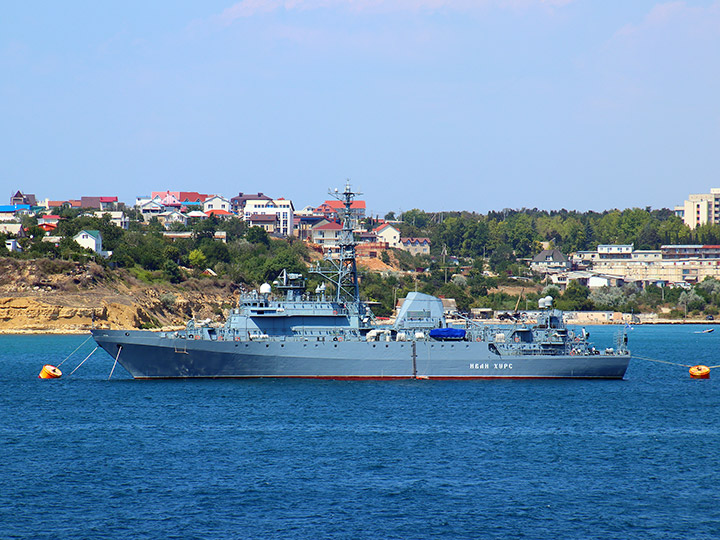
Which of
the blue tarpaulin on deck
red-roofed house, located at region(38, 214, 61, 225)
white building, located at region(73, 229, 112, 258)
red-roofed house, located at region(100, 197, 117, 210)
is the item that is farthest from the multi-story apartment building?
the blue tarpaulin on deck

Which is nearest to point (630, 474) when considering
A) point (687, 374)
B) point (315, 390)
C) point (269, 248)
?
point (315, 390)

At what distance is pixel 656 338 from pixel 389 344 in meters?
63.9

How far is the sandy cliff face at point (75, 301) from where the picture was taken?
299 feet

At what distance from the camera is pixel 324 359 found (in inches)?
1829

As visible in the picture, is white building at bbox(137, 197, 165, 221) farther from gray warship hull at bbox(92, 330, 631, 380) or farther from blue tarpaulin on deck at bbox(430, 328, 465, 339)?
blue tarpaulin on deck at bbox(430, 328, 465, 339)

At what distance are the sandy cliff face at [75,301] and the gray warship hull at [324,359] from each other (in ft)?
→ 139

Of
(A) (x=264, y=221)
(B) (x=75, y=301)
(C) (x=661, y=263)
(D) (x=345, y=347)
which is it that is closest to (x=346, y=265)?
(D) (x=345, y=347)

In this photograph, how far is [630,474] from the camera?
93.5 feet

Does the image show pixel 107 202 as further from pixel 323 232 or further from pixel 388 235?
pixel 388 235

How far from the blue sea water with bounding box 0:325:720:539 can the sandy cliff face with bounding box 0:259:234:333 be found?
1723 inches

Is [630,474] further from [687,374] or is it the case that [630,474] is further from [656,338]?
[656,338]

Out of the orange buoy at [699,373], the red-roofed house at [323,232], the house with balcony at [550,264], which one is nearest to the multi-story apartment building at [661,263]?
the house with balcony at [550,264]

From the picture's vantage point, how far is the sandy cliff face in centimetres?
9119

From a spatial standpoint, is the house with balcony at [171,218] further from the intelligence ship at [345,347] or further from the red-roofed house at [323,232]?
the intelligence ship at [345,347]
